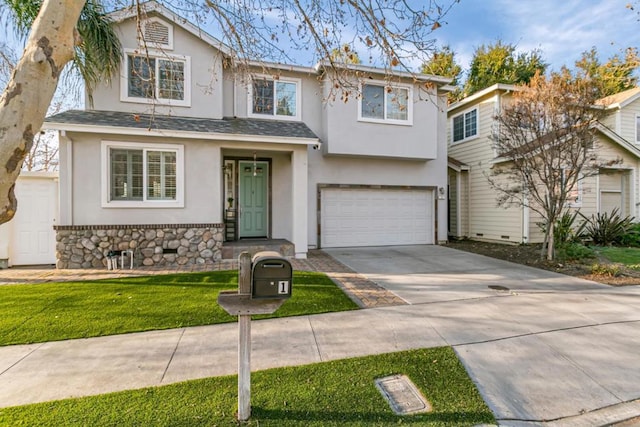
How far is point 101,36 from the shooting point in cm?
793

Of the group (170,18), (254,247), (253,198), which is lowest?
(254,247)

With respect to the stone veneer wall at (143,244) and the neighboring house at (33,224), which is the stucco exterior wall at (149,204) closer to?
the stone veneer wall at (143,244)

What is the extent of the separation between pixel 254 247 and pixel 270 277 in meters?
6.85

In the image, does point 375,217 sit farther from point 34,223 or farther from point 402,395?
point 34,223

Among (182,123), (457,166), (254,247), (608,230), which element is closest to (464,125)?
(457,166)

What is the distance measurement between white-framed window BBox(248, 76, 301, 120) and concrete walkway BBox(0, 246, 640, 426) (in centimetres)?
746

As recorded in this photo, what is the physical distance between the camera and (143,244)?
27.3ft

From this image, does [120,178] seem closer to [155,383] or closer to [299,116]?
[299,116]

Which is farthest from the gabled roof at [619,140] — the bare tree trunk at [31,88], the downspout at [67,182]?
the downspout at [67,182]

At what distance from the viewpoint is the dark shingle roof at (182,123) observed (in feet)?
25.6

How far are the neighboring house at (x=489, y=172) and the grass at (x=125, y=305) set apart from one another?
364 inches

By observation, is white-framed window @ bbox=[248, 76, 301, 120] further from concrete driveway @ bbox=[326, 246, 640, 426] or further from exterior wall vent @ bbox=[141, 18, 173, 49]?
concrete driveway @ bbox=[326, 246, 640, 426]

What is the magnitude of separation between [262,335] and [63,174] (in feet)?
23.8

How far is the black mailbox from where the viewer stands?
7.84 ft
